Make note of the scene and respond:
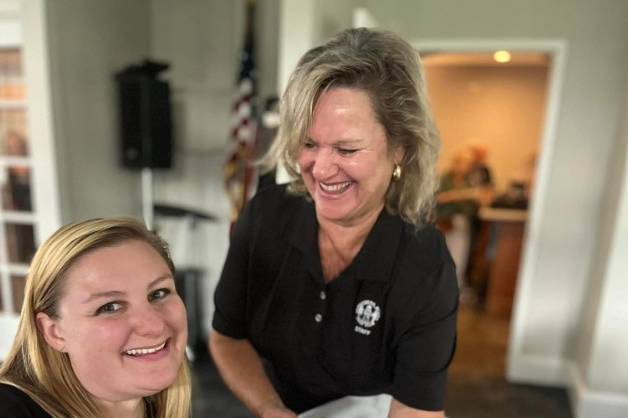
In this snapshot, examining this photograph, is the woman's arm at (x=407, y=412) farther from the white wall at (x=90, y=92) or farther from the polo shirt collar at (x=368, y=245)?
the white wall at (x=90, y=92)

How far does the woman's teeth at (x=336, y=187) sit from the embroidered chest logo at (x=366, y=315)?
25 centimetres

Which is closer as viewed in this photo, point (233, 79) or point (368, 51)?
point (368, 51)

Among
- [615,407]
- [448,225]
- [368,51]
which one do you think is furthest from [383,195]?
[448,225]

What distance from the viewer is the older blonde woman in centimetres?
81

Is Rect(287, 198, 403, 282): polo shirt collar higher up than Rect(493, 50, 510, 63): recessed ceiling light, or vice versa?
Rect(493, 50, 510, 63): recessed ceiling light

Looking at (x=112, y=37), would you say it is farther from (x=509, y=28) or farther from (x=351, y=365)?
(x=351, y=365)

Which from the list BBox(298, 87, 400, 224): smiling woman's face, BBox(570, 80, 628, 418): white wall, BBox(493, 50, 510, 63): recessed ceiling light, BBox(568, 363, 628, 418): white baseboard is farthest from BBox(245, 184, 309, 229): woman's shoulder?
BBox(568, 363, 628, 418): white baseboard

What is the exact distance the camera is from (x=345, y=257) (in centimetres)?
99

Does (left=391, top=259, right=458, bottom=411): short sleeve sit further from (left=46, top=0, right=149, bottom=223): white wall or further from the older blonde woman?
(left=46, top=0, right=149, bottom=223): white wall

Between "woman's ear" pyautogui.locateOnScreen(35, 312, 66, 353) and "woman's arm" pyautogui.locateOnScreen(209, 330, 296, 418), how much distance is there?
0.40m

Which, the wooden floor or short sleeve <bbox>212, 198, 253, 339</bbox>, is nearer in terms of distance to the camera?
short sleeve <bbox>212, 198, 253, 339</bbox>

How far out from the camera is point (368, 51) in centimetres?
81

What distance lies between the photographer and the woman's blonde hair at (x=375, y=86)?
79cm

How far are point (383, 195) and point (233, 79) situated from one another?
2.02 m
